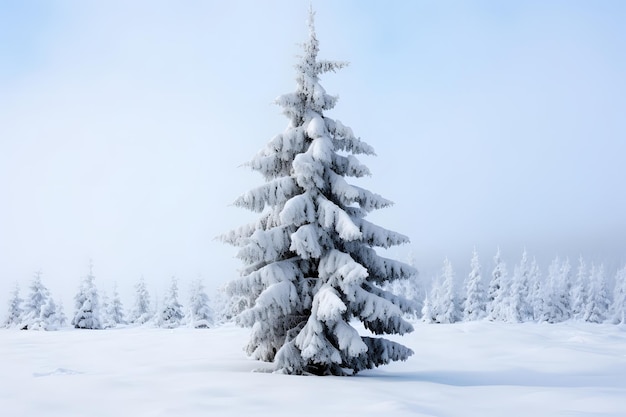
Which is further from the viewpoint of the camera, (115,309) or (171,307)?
(115,309)

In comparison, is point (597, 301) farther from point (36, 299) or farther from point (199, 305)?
point (36, 299)

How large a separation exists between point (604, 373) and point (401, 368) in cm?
605

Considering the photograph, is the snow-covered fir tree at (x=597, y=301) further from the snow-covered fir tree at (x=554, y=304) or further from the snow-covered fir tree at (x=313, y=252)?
the snow-covered fir tree at (x=313, y=252)

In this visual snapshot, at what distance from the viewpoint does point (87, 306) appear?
4922cm

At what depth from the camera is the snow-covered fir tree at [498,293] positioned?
67.9 metres

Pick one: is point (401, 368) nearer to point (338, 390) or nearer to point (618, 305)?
point (338, 390)

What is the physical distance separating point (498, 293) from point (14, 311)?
187ft

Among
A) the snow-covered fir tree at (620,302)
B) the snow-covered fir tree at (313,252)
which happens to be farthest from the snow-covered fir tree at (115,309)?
the snow-covered fir tree at (620,302)

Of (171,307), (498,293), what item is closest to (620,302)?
(498,293)

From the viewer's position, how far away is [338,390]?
31.9 ft

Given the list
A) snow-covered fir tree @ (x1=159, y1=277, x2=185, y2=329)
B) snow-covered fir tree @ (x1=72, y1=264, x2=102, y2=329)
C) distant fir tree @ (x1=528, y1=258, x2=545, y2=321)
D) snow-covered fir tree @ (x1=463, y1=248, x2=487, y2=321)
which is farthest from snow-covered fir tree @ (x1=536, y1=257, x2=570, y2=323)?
snow-covered fir tree @ (x1=72, y1=264, x2=102, y2=329)

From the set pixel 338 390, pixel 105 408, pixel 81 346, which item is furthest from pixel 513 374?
pixel 81 346

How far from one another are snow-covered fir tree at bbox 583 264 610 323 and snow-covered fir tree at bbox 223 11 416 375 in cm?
8048

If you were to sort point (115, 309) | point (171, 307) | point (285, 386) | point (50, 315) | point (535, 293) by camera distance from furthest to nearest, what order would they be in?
point (535, 293) < point (115, 309) < point (171, 307) < point (50, 315) < point (285, 386)
